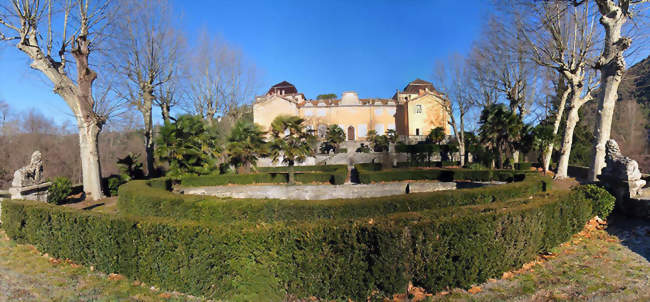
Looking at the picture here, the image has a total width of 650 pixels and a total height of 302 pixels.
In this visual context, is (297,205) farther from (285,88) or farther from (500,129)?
(285,88)

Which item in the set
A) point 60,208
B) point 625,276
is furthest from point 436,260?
point 60,208

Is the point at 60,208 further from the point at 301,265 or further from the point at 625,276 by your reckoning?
the point at 625,276

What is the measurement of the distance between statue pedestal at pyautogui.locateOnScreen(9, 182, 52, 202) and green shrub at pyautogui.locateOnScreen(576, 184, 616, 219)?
48.7 ft

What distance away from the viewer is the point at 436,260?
12.2 ft

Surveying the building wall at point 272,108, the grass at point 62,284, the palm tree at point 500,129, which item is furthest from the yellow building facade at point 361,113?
the grass at point 62,284

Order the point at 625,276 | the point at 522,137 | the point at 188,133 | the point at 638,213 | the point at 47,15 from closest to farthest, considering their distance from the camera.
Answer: the point at 625,276, the point at 638,213, the point at 47,15, the point at 188,133, the point at 522,137

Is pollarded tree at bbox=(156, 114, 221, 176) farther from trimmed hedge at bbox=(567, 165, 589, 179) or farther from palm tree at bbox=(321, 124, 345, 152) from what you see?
trimmed hedge at bbox=(567, 165, 589, 179)

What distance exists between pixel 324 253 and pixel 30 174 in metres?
10.8

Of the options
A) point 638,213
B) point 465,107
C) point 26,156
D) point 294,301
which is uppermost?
point 465,107

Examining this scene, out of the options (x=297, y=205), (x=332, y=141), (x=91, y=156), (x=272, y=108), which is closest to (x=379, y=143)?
(x=332, y=141)

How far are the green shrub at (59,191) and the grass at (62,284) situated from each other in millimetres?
6617

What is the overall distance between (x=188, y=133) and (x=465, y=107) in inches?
910

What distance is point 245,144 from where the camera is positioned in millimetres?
17391

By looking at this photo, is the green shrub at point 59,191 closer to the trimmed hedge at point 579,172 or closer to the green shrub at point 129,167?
the green shrub at point 129,167
